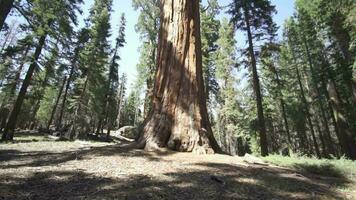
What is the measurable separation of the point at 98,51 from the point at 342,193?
29498mm

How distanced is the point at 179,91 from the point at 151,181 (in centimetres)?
386

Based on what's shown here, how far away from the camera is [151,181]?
4953 millimetres

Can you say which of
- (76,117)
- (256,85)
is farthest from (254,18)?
(76,117)

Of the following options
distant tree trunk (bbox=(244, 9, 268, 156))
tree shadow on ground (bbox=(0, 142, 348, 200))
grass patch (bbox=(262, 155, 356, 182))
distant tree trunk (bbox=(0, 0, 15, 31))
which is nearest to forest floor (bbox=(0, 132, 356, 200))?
tree shadow on ground (bbox=(0, 142, 348, 200))

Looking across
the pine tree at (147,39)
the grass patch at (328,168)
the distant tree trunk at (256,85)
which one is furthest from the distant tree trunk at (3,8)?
→ the pine tree at (147,39)

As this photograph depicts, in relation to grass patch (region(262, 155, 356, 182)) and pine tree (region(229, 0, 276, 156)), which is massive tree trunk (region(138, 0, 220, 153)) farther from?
pine tree (region(229, 0, 276, 156))

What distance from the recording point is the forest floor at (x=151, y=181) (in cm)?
423

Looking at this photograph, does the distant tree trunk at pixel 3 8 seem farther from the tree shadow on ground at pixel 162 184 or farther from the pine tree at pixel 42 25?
the tree shadow on ground at pixel 162 184

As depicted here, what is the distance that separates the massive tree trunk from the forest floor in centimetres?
101

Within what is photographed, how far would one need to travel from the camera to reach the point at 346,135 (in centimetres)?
1934

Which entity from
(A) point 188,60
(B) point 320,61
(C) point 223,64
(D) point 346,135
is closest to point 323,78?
(B) point 320,61

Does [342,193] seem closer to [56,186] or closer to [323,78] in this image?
[56,186]

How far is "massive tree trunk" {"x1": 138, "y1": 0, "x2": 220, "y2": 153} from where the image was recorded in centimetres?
786

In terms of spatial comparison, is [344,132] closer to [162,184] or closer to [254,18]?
[254,18]
